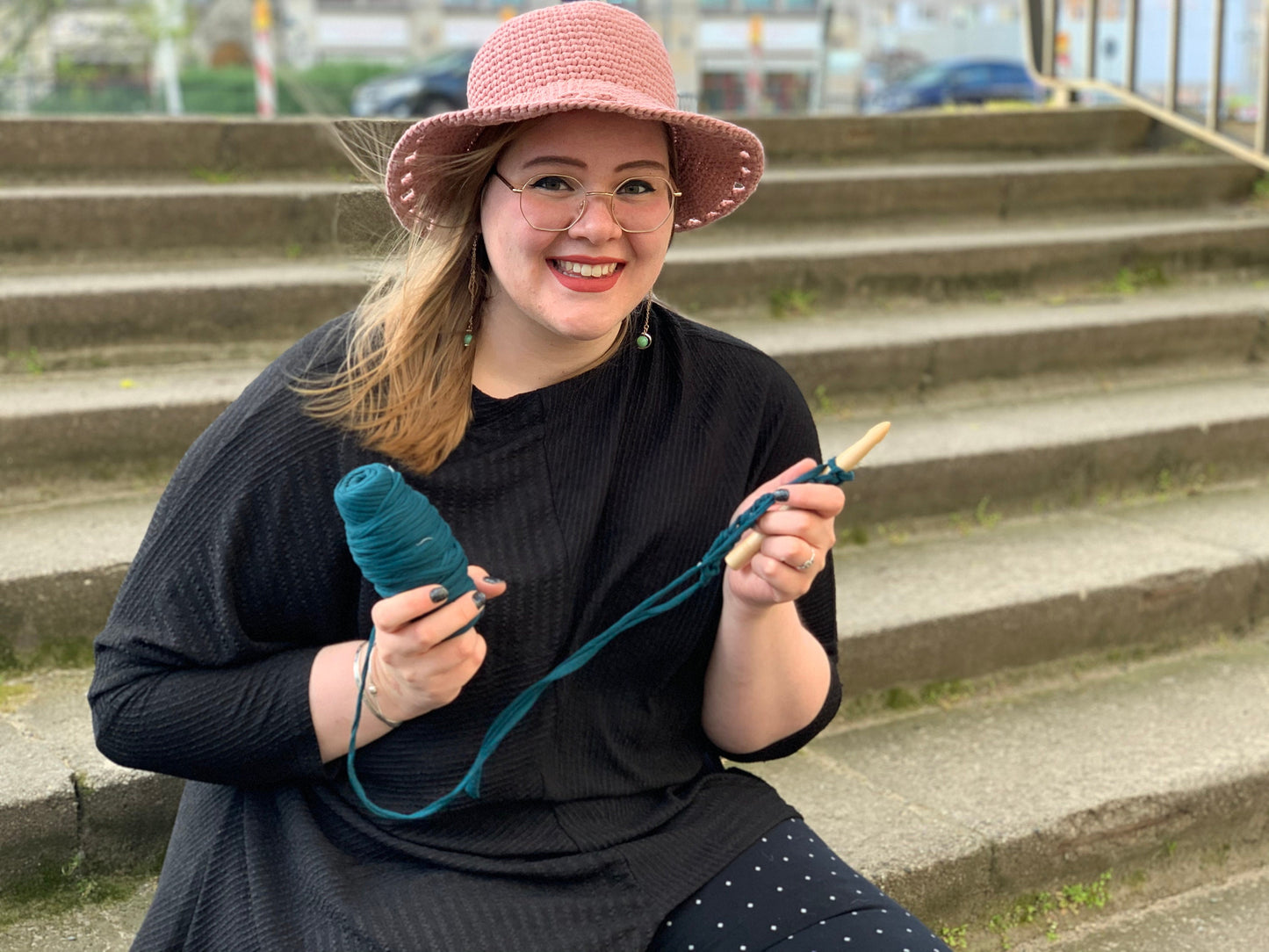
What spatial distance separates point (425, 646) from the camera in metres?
1.33

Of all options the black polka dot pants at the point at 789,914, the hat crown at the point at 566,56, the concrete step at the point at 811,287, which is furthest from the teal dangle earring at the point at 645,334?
the concrete step at the point at 811,287

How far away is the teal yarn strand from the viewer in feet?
4.16

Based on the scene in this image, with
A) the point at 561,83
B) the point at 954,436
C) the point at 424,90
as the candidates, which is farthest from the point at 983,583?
the point at 424,90

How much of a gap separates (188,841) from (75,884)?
0.70 m

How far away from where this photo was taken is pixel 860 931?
5.07ft

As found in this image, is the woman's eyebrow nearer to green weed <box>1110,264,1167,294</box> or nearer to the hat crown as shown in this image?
the hat crown

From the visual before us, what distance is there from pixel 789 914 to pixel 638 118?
3.19 feet

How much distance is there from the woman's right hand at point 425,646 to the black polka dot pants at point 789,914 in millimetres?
429

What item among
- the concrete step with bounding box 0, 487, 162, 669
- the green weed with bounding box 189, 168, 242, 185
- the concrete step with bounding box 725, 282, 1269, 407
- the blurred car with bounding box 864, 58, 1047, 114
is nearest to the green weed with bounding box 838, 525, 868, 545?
the concrete step with bounding box 725, 282, 1269, 407

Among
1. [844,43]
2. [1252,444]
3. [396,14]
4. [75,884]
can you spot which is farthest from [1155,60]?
[396,14]

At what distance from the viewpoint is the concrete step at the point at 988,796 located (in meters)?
2.15

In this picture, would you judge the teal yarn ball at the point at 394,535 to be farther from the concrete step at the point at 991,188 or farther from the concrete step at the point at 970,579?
the concrete step at the point at 991,188

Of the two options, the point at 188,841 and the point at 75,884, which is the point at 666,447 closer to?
the point at 188,841

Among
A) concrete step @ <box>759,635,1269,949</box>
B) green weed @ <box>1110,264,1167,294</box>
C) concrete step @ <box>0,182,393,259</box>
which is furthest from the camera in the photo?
green weed @ <box>1110,264,1167,294</box>
